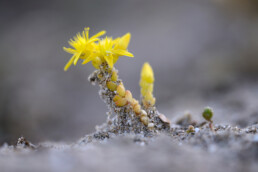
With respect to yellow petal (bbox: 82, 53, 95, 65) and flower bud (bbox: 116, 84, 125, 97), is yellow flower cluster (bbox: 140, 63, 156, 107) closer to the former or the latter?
flower bud (bbox: 116, 84, 125, 97)

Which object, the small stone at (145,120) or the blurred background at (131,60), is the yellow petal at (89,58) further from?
the blurred background at (131,60)

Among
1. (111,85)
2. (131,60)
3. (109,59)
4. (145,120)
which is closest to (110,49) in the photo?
(109,59)

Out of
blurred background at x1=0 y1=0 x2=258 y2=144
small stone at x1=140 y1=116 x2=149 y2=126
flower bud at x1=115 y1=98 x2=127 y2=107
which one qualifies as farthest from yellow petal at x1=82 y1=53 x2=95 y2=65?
blurred background at x1=0 y1=0 x2=258 y2=144

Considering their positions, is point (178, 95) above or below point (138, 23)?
below

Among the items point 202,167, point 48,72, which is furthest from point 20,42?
point 202,167

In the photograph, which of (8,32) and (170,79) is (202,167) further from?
(8,32)

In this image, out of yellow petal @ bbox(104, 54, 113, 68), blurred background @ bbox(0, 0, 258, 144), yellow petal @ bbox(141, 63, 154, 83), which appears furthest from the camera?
blurred background @ bbox(0, 0, 258, 144)

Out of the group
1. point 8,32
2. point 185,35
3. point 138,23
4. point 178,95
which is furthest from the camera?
point 8,32
